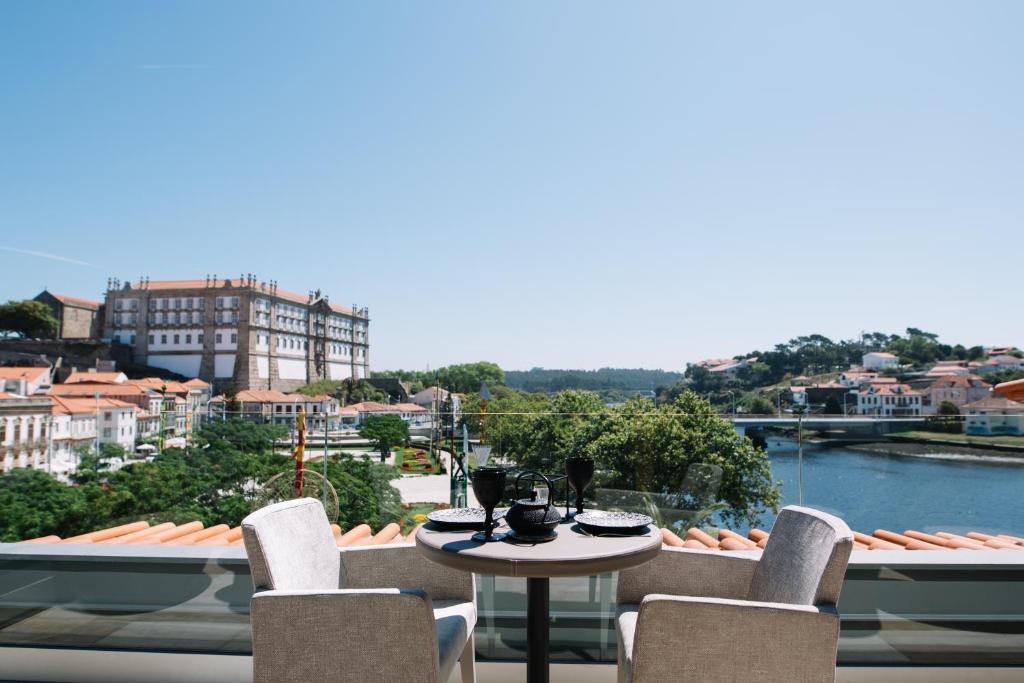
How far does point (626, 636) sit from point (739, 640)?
1.15ft

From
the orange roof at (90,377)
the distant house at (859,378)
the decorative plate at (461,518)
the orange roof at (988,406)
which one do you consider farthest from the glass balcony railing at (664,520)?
the orange roof at (90,377)

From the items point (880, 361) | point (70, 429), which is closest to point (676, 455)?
point (70, 429)

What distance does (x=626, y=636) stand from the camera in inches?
58.6

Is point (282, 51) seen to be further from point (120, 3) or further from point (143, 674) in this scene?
point (143, 674)

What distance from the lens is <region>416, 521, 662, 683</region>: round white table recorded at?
1.19 meters

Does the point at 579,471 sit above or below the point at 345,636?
above

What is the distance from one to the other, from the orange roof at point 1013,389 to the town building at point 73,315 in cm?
5956

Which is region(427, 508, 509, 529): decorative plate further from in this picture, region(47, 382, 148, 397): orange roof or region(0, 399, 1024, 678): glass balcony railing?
region(47, 382, 148, 397): orange roof

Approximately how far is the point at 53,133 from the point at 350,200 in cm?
1182

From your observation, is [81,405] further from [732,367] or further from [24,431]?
[732,367]

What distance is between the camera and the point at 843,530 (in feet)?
4.38

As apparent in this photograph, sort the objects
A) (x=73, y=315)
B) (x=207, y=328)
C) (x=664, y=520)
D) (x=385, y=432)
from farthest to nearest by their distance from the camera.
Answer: (x=207, y=328), (x=73, y=315), (x=385, y=432), (x=664, y=520)

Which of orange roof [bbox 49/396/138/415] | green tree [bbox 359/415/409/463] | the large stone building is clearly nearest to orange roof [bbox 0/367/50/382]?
orange roof [bbox 49/396/138/415]

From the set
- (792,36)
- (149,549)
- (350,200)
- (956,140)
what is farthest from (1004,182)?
(350,200)
